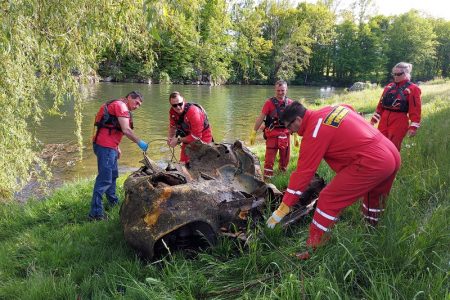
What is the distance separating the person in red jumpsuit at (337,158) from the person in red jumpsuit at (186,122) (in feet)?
8.50

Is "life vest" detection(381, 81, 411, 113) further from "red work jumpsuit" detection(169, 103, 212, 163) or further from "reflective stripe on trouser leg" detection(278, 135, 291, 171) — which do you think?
"red work jumpsuit" detection(169, 103, 212, 163)

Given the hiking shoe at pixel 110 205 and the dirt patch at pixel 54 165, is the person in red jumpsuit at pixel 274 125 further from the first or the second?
the dirt patch at pixel 54 165

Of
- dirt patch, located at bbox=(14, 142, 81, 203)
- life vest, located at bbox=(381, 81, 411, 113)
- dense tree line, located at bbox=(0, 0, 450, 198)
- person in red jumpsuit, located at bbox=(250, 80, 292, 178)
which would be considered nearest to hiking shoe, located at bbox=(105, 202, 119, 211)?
dense tree line, located at bbox=(0, 0, 450, 198)

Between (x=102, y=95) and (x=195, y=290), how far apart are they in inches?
999

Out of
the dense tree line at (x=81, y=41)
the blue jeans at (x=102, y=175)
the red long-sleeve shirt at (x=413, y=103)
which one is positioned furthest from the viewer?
the red long-sleeve shirt at (x=413, y=103)

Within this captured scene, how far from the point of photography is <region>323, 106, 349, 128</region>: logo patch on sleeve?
3209mm

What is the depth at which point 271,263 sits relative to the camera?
10.3 ft

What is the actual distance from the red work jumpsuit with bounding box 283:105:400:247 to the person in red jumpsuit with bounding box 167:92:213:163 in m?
2.66

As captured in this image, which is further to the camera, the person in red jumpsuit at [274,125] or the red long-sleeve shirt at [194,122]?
the person in red jumpsuit at [274,125]

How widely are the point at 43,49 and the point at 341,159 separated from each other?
395 centimetres

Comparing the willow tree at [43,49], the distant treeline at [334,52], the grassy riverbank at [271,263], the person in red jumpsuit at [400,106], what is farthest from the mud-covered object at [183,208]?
the distant treeline at [334,52]

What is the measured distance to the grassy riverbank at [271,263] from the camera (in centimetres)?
263

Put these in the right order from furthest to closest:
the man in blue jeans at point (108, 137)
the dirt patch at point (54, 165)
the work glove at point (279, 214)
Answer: the dirt patch at point (54, 165) < the man in blue jeans at point (108, 137) < the work glove at point (279, 214)

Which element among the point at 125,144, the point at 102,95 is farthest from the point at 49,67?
the point at 102,95
